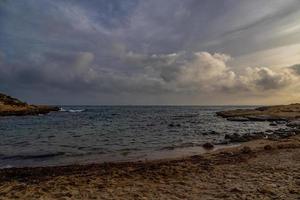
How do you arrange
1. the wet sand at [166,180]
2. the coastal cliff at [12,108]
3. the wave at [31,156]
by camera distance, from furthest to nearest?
1. the coastal cliff at [12,108]
2. the wave at [31,156]
3. the wet sand at [166,180]

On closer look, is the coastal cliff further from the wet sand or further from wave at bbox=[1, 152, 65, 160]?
the wet sand

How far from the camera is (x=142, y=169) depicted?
15453mm

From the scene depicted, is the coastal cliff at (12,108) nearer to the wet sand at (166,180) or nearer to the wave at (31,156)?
the wave at (31,156)

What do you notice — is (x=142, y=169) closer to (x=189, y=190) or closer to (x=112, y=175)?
(x=112, y=175)

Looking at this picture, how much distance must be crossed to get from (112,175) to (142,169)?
6.38 ft

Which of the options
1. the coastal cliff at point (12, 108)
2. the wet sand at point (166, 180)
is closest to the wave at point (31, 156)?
the wet sand at point (166, 180)

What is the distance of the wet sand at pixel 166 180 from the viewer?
34.8 feet

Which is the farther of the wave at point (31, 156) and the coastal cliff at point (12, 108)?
the coastal cliff at point (12, 108)

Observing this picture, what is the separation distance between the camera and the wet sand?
10.6 m

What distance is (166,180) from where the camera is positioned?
41.8 feet

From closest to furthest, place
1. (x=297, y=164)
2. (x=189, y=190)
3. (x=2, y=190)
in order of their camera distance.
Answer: (x=189, y=190) < (x=2, y=190) < (x=297, y=164)

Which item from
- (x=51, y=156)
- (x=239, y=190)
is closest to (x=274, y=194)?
(x=239, y=190)

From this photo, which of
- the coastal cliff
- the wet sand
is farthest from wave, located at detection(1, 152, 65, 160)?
the coastal cliff

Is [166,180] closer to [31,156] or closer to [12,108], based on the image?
[31,156]
